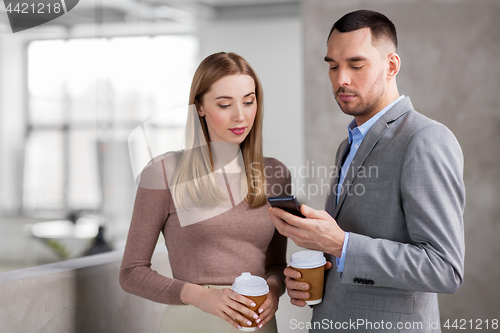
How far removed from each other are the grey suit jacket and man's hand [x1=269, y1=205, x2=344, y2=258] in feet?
0.14

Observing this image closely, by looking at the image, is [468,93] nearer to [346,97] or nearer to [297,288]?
[346,97]

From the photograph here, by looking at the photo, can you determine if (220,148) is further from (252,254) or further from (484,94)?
(484,94)

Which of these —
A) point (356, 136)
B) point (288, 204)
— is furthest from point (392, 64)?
point (288, 204)

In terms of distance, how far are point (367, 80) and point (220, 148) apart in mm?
570

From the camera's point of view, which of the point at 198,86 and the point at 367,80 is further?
the point at 198,86

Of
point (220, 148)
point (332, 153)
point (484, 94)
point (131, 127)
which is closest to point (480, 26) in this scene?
point (484, 94)

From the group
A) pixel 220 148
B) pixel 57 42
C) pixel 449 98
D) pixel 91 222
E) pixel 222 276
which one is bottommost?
pixel 91 222

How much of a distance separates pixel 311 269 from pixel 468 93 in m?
2.07

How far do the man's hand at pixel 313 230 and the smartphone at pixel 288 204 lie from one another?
1 cm

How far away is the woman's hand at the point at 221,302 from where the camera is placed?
1.13 metres

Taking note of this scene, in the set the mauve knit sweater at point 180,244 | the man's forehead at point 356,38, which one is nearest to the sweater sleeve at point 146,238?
the mauve knit sweater at point 180,244

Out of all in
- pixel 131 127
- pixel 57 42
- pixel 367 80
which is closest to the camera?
pixel 367 80

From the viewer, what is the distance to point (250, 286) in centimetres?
112

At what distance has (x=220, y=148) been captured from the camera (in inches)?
58.1
